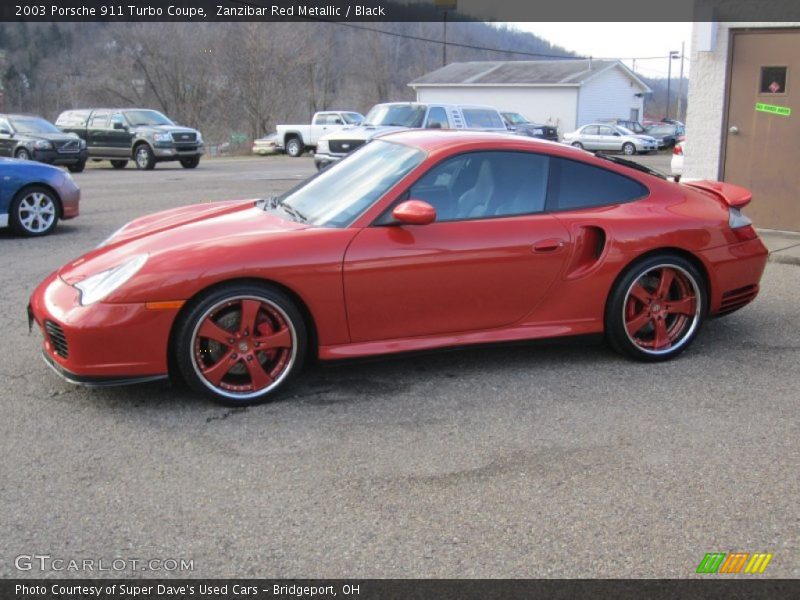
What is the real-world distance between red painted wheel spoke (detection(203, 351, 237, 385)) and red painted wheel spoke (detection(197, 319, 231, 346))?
0.08 meters

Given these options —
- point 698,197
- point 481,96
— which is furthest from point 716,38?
point 481,96

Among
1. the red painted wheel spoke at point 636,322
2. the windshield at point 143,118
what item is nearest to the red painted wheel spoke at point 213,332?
the red painted wheel spoke at point 636,322

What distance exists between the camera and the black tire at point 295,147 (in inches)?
1361

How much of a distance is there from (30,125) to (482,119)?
11700 mm

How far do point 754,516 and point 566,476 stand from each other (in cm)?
76

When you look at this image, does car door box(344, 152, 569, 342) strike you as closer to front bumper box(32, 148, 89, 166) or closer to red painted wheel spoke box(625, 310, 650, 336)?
red painted wheel spoke box(625, 310, 650, 336)

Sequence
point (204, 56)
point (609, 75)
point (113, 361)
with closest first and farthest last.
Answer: point (113, 361)
point (609, 75)
point (204, 56)

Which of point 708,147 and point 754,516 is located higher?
point 708,147

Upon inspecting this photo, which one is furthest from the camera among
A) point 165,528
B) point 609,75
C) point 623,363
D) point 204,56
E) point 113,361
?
point 204,56

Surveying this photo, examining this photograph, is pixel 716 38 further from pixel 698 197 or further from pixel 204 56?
pixel 204 56

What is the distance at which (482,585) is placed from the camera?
2855mm

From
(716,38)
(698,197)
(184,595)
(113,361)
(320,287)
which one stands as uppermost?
(716,38)

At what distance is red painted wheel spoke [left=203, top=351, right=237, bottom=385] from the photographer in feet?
14.3

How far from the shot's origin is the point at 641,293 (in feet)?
16.8
